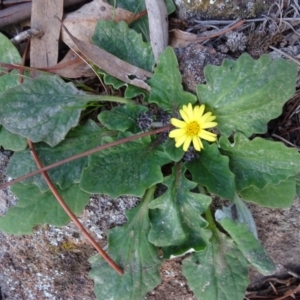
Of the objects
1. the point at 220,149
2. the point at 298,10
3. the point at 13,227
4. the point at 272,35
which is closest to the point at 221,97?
the point at 220,149

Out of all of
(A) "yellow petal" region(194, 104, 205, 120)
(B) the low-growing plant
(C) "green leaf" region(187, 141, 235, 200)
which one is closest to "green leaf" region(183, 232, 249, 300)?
(B) the low-growing plant

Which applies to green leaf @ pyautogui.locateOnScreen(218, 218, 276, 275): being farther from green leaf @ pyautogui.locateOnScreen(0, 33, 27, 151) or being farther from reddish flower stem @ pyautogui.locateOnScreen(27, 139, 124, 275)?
green leaf @ pyautogui.locateOnScreen(0, 33, 27, 151)

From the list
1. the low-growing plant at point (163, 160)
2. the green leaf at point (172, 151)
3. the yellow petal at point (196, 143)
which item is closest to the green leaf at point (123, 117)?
the low-growing plant at point (163, 160)

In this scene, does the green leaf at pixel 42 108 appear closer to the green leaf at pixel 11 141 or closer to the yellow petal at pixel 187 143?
the green leaf at pixel 11 141

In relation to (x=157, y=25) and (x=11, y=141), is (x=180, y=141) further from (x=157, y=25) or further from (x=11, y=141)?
(x=11, y=141)

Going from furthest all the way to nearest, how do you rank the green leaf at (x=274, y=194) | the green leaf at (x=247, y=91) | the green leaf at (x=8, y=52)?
the green leaf at (x=8, y=52) → the green leaf at (x=274, y=194) → the green leaf at (x=247, y=91)

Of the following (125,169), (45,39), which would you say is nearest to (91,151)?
(125,169)
